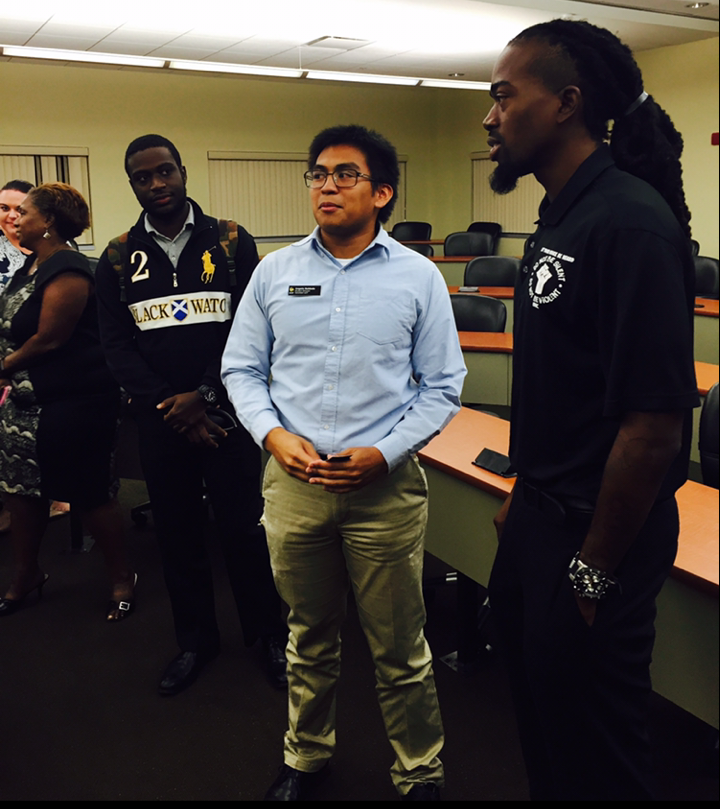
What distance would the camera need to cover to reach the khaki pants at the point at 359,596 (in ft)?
5.15

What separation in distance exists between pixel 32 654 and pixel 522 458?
1996 mm

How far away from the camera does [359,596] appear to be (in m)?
1.66

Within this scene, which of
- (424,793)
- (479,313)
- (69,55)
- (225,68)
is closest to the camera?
(424,793)

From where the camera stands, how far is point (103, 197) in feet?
29.3

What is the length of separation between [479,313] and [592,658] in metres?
3.26

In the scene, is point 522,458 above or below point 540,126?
below

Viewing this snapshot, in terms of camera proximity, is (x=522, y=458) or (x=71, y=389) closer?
(x=522, y=458)

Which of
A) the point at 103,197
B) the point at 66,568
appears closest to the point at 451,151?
the point at 103,197

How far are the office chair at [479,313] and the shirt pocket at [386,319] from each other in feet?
8.70

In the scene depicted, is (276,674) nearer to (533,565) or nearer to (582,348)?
(533,565)

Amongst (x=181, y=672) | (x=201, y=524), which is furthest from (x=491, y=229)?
(x=181, y=672)

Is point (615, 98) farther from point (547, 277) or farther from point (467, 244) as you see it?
point (467, 244)

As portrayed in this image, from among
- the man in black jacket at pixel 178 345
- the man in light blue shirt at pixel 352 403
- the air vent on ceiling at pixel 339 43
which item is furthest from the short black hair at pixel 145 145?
the air vent on ceiling at pixel 339 43

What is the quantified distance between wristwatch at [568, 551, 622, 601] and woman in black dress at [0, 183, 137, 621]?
6.55ft
